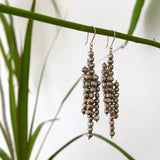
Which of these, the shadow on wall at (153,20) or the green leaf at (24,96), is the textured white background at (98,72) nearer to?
the shadow on wall at (153,20)

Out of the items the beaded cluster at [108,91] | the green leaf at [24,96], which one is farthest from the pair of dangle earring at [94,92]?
the green leaf at [24,96]

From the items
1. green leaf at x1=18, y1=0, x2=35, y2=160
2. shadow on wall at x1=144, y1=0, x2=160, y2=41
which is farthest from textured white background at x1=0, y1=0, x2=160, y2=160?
green leaf at x1=18, y1=0, x2=35, y2=160

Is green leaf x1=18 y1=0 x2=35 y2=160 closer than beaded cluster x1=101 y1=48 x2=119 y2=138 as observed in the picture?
No

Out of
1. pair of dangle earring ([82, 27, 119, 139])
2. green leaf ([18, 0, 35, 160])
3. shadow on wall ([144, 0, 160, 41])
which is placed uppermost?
shadow on wall ([144, 0, 160, 41])

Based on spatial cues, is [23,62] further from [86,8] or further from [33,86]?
[33,86]

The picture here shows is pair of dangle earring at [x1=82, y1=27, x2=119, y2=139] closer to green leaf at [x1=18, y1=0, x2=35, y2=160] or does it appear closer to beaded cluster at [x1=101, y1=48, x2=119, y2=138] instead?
beaded cluster at [x1=101, y1=48, x2=119, y2=138]

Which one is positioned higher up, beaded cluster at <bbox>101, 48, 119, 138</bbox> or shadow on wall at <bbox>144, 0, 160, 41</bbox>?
shadow on wall at <bbox>144, 0, 160, 41</bbox>

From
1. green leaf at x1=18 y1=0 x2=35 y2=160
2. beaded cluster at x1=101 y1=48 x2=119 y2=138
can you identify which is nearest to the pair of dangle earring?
beaded cluster at x1=101 y1=48 x2=119 y2=138

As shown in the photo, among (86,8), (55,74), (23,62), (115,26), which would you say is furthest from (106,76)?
(55,74)

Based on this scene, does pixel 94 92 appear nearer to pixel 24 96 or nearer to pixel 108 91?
pixel 108 91
